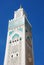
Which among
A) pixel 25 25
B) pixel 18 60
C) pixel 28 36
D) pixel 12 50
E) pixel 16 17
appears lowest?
pixel 18 60

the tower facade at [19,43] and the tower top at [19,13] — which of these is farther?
the tower top at [19,13]

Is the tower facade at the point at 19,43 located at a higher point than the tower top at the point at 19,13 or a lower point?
lower

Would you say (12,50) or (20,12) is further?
(20,12)

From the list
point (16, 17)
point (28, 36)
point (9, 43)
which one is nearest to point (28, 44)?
point (28, 36)

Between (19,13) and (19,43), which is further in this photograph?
(19,13)

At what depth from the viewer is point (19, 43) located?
58.3 ft

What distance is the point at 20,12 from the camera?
21.6 metres

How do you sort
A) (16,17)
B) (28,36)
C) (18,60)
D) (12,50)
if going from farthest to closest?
(16,17) → (28,36) → (12,50) → (18,60)

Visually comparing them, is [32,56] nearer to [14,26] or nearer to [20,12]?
[14,26]

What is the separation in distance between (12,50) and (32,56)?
246 cm

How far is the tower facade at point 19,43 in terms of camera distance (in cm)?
1668

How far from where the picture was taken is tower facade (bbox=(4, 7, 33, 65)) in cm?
1668

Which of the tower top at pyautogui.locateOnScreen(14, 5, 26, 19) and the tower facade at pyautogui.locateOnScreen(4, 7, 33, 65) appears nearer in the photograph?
the tower facade at pyautogui.locateOnScreen(4, 7, 33, 65)

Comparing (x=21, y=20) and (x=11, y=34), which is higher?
(x=21, y=20)
